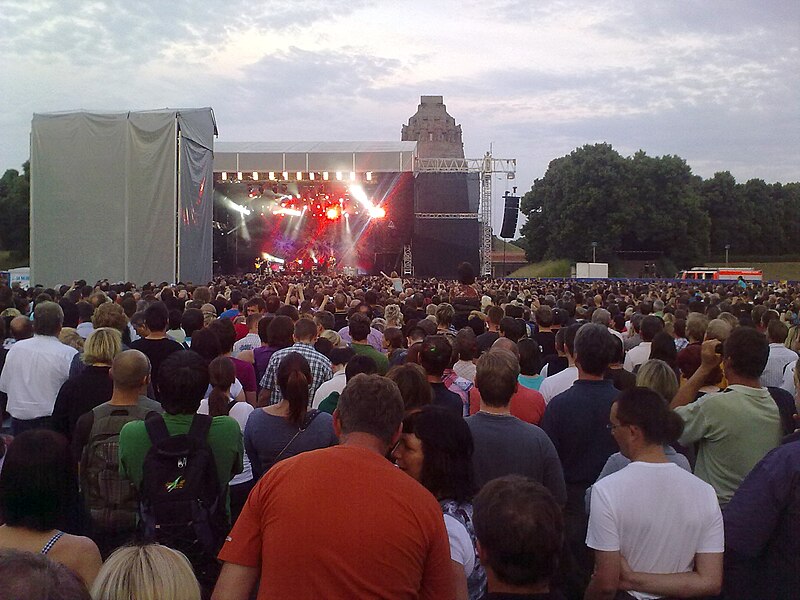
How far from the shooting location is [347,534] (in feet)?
6.48

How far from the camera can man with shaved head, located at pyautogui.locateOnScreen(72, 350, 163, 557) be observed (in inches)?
133

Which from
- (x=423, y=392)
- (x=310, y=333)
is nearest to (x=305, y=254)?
(x=310, y=333)

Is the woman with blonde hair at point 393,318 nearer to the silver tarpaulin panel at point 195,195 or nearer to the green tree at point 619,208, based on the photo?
the silver tarpaulin panel at point 195,195

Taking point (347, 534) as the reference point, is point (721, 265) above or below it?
below

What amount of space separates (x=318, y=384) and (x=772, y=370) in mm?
3557

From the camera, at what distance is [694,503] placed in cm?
259

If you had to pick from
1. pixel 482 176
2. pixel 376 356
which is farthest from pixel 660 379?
pixel 482 176

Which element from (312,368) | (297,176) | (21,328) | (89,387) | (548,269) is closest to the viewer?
(89,387)

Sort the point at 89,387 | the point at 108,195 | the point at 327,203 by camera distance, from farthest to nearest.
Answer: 1. the point at 327,203
2. the point at 108,195
3. the point at 89,387

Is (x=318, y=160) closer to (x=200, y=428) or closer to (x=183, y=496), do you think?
(x=200, y=428)

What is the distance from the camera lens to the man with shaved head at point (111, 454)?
3.38 m

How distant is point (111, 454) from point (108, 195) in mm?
16577

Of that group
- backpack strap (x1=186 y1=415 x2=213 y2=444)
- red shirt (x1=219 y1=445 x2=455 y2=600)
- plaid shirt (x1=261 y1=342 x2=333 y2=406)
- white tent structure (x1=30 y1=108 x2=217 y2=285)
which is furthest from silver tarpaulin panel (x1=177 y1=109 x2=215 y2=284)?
red shirt (x1=219 y1=445 x2=455 y2=600)

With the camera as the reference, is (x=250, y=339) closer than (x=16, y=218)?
Yes
